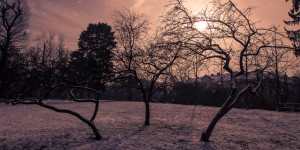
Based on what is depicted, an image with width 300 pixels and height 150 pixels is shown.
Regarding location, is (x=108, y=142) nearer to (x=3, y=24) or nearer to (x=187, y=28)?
(x=187, y=28)

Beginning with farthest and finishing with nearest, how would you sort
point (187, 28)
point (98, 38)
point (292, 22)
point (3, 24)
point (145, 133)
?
1. point (98, 38)
2. point (3, 24)
3. point (292, 22)
4. point (145, 133)
5. point (187, 28)

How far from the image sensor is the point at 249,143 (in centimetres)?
1373

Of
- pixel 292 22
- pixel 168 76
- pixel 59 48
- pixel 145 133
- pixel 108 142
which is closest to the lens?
pixel 108 142

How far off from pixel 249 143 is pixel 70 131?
971 cm

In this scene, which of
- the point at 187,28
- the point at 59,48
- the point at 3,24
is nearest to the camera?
the point at 187,28

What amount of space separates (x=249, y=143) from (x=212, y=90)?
53248 mm

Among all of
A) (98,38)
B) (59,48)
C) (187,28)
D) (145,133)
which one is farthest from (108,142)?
(59,48)

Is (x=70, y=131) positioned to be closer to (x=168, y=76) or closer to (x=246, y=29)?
Answer: (x=168, y=76)

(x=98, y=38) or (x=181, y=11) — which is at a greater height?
(x=98, y=38)

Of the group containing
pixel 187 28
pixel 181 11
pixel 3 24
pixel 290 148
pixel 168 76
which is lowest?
pixel 290 148

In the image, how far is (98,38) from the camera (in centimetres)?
5262

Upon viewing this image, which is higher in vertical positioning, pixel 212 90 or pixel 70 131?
pixel 212 90

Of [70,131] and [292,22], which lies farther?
[292,22]

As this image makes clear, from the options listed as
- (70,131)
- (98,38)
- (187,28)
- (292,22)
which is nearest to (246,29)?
(187,28)
